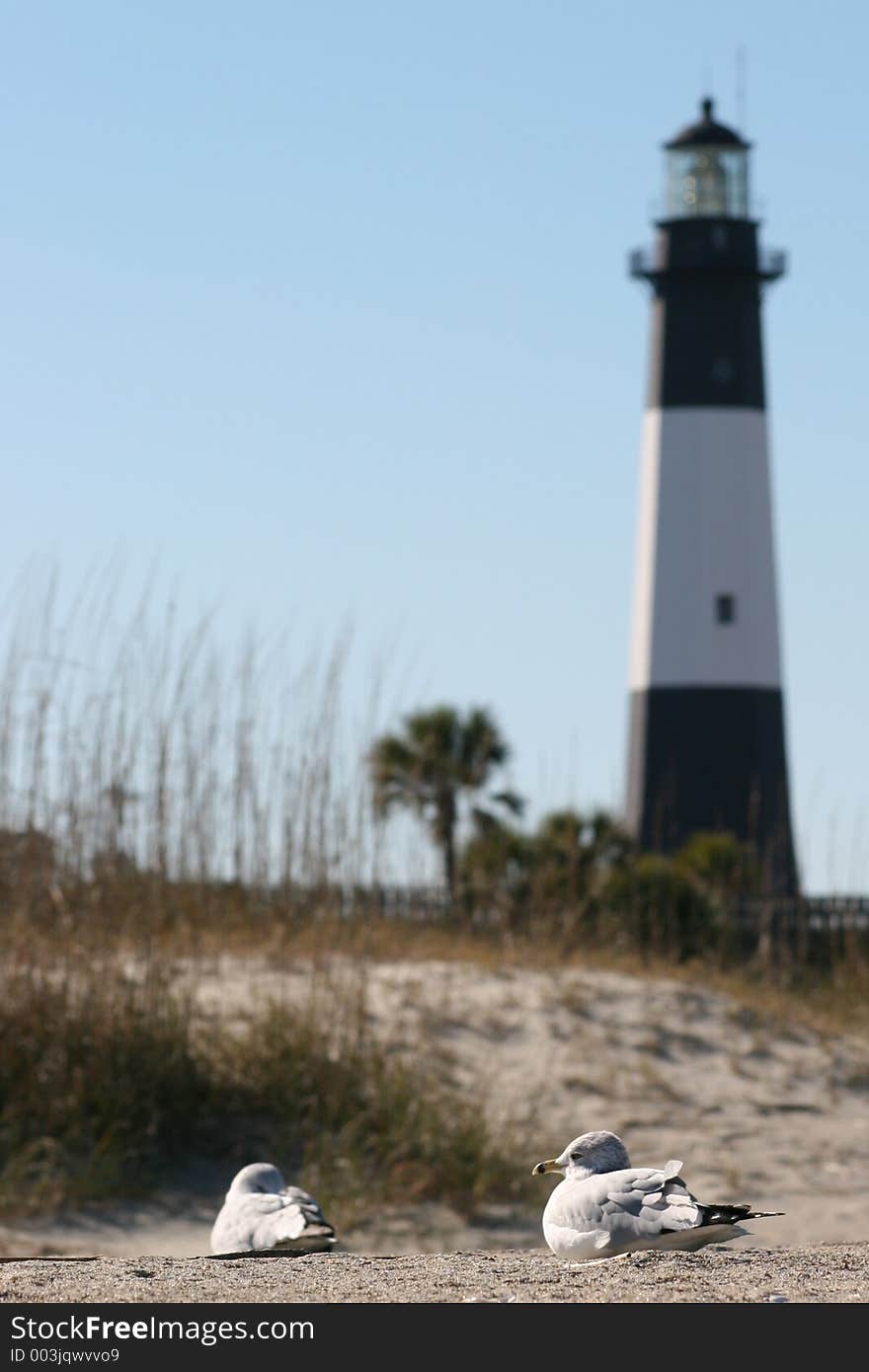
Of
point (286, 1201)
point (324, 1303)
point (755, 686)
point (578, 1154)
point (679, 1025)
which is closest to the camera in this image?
point (324, 1303)

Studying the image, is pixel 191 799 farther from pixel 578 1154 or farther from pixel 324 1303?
pixel 324 1303

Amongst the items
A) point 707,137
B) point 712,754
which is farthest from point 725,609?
point 707,137

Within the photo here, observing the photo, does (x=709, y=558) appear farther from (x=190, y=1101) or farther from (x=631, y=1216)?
(x=631, y=1216)

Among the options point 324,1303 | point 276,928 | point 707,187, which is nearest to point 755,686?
point 707,187

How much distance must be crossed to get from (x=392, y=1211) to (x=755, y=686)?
17316 mm

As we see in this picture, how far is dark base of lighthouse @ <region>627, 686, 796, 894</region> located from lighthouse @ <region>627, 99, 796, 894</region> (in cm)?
2

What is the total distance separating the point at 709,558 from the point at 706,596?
479 millimetres

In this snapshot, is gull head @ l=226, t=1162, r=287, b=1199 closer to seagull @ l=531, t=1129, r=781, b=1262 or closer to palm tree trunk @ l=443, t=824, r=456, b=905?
seagull @ l=531, t=1129, r=781, b=1262

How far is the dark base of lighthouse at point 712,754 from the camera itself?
78.2 ft

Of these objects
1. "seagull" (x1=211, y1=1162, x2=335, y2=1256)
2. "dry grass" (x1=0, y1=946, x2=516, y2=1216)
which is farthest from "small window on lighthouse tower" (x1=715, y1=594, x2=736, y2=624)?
"seagull" (x1=211, y1=1162, x2=335, y2=1256)

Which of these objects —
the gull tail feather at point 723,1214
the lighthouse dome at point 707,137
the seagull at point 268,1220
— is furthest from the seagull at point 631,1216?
the lighthouse dome at point 707,137

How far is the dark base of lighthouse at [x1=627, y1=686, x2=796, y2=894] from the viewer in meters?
23.8

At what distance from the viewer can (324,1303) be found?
3.08 meters

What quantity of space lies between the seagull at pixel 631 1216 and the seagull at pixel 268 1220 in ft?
2.95
